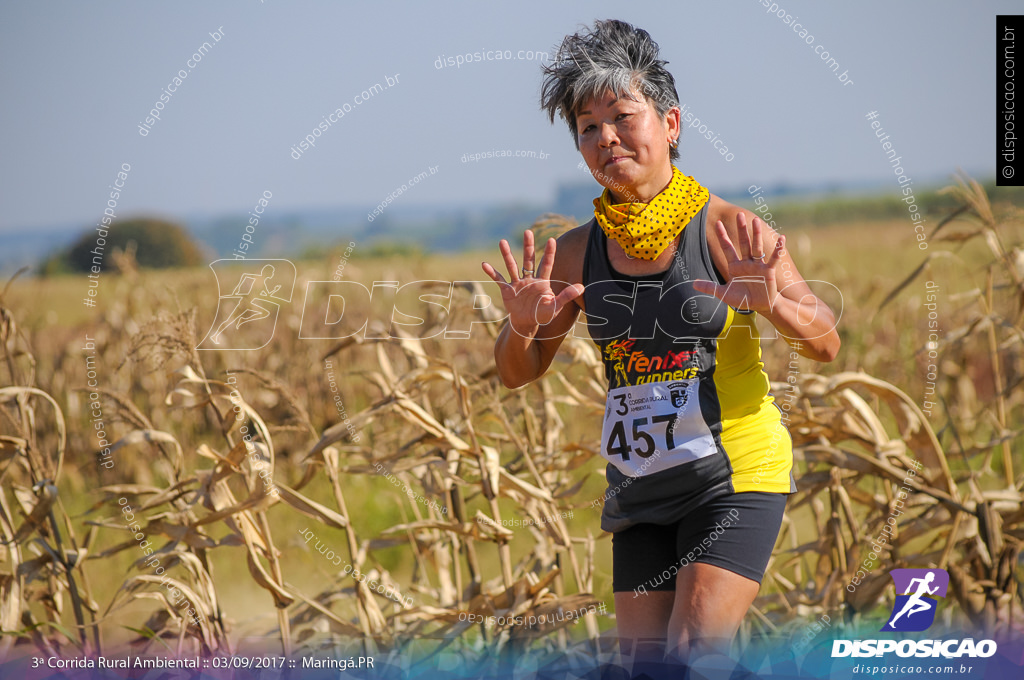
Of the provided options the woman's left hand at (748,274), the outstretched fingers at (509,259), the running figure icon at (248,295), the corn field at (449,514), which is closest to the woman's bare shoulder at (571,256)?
the outstretched fingers at (509,259)

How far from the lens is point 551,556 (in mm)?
3277

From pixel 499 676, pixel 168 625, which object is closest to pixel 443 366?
pixel 499 676

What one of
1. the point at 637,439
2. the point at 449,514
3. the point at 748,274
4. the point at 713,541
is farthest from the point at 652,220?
the point at 449,514

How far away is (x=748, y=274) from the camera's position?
6.75 feet

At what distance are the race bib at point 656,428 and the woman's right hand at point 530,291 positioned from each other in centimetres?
31

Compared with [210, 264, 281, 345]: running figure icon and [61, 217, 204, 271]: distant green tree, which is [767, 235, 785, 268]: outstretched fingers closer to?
[210, 264, 281, 345]: running figure icon

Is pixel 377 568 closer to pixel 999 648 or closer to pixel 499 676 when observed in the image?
pixel 499 676

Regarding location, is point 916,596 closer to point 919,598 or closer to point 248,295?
point 919,598

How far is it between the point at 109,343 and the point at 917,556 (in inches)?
217

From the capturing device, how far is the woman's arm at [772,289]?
203cm

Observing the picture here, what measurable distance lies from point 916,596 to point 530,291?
193 cm

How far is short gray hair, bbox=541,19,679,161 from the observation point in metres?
2.25

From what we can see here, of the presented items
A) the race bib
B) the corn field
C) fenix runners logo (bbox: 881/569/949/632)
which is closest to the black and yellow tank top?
the race bib

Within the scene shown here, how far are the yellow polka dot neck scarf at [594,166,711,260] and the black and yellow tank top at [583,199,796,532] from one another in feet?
0.12
